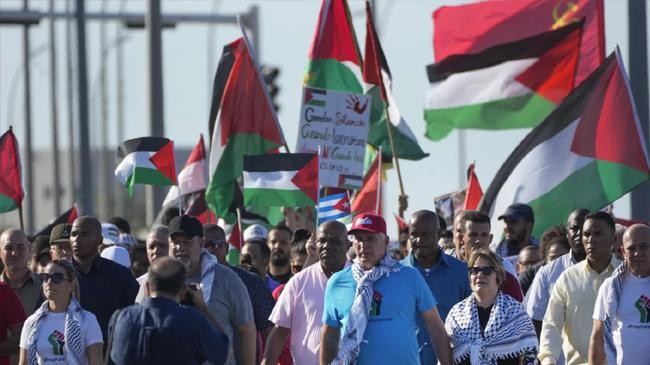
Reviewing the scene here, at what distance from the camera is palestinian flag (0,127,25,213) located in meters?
19.6

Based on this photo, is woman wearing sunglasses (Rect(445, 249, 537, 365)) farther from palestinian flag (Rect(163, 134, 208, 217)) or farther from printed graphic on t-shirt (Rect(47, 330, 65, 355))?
palestinian flag (Rect(163, 134, 208, 217))

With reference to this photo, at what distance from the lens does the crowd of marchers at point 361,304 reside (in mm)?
11703

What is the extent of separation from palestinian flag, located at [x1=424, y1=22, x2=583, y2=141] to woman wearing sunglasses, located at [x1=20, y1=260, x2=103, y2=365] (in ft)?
28.3

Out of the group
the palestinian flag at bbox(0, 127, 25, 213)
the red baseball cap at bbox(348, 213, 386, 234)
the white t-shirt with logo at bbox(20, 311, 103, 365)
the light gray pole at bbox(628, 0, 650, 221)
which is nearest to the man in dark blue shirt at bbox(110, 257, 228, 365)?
the red baseball cap at bbox(348, 213, 386, 234)

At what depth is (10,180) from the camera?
19.7m

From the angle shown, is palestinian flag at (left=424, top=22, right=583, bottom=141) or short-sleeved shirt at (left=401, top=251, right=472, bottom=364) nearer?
short-sleeved shirt at (left=401, top=251, right=472, bottom=364)

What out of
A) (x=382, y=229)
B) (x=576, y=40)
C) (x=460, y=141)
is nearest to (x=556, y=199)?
(x=576, y=40)

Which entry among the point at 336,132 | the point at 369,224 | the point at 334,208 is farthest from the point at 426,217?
the point at 336,132

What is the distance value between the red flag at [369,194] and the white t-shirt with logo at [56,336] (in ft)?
24.9

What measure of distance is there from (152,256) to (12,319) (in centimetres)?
97

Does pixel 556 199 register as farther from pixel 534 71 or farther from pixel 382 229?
pixel 382 229

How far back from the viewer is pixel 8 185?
65.0 feet

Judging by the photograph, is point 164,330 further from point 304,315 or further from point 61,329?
point 304,315

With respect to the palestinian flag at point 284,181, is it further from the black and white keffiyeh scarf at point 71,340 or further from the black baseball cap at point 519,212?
the black and white keffiyeh scarf at point 71,340
